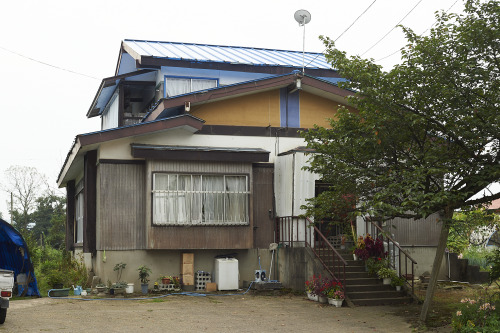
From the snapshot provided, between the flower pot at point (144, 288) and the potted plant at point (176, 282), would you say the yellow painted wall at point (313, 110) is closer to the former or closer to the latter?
the potted plant at point (176, 282)

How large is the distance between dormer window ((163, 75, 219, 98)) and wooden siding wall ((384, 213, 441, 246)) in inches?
329

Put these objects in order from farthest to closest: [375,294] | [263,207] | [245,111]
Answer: [245,111] < [263,207] < [375,294]

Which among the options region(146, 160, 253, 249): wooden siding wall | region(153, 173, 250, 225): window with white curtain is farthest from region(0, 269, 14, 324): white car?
region(153, 173, 250, 225): window with white curtain

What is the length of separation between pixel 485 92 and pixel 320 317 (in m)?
6.01

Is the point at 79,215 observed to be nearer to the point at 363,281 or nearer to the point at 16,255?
the point at 16,255

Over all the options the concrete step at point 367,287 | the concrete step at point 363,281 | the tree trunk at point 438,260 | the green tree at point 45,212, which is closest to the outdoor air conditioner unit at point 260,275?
the concrete step at point 363,281

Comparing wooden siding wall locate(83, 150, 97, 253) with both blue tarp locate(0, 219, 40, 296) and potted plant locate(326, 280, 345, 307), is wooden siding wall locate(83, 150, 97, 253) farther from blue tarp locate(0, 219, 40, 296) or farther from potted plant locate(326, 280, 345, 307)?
potted plant locate(326, 280, 345, 307)

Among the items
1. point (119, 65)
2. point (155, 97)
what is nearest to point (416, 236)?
point (155, 97)

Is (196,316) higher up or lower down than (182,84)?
lower down

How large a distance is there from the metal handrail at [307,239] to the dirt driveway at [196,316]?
50.9 inches

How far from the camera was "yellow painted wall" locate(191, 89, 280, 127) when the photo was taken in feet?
61.1

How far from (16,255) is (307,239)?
27.5ft

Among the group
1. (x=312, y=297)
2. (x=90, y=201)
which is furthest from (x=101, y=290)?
(x=312, y=297)

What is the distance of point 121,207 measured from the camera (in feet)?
57.1
